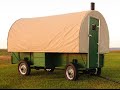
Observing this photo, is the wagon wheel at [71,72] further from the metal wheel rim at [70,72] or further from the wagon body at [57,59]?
the wagon body at [57,59]

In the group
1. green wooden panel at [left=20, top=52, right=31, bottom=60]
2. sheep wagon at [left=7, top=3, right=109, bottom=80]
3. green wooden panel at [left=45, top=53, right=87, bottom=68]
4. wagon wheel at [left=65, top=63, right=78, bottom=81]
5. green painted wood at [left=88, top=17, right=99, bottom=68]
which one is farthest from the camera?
green wooden panel at [left=20, top=52, right=31, bottom=60]

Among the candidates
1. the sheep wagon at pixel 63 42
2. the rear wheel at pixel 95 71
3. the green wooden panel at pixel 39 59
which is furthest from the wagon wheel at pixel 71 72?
the green wooden panel at pixel 39 59

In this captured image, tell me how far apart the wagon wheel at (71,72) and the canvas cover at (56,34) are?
0.81 metres

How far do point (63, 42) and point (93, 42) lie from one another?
1.70 metres

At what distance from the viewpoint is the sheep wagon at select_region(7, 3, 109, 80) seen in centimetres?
1562

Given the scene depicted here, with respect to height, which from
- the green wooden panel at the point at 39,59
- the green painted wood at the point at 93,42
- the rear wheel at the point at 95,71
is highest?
the green painted wood at the point at 93,42

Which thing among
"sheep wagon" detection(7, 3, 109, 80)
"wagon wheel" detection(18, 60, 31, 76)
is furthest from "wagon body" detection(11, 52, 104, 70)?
"wagon wheel" detection(18, 60, 31, 76)

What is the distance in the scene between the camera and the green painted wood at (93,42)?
16109 millimetres

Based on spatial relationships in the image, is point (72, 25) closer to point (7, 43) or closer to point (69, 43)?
point (69, 43)

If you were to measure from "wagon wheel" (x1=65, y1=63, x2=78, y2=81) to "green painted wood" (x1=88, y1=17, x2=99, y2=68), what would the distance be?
968 mm

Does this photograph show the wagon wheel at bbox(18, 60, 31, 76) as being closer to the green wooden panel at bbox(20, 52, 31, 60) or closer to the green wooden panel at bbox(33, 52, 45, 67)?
the green wooden panel at bbox(20, 52, 31, 60)

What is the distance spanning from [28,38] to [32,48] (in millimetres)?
727

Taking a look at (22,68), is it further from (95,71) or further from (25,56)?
(95,71)

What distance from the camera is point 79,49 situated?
1520cm
